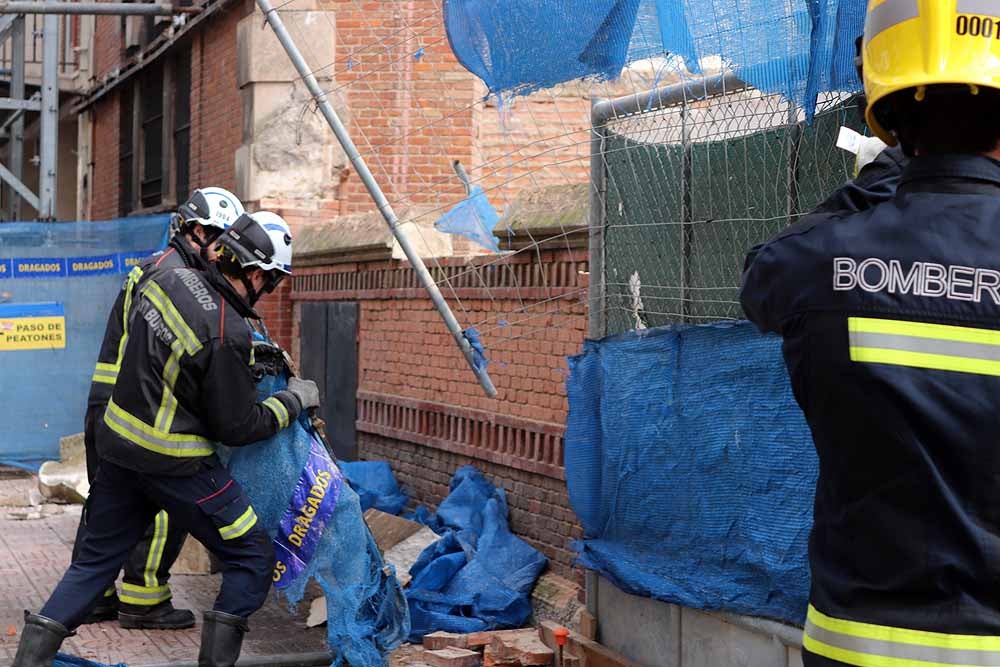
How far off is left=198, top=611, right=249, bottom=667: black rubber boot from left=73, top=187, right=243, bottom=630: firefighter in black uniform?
115 cm

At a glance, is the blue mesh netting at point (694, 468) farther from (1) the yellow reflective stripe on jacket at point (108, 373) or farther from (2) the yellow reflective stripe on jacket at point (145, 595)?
(2) the yellow reflective stripe on jacket at point (145, 595)

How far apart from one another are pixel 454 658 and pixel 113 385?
2184mm

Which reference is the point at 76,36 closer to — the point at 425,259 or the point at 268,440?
the point at 425,259

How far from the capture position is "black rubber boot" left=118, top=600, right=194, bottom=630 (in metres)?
7.01

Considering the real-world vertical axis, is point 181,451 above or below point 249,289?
below

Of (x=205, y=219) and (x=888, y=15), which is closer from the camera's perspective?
(x=888, y=15)

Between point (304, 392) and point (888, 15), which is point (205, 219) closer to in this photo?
point (304, 392)

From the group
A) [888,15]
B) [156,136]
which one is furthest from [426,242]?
[156,136]

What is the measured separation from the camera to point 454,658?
623 cm

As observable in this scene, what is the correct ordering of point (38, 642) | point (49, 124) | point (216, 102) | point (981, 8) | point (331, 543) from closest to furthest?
point (981, 8)
point (38, 642)
point (331, 543)
point (216, 102)
point (49, 124)

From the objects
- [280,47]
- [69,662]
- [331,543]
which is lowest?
[69,662]

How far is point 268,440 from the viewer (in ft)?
20.3

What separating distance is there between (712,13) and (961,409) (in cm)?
244

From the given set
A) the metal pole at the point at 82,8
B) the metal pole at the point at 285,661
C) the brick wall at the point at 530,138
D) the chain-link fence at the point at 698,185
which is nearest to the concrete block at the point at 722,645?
the chain-link fence at the point at 698,185
